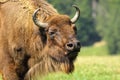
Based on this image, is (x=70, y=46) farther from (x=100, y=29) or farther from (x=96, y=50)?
(x=100, y=29)

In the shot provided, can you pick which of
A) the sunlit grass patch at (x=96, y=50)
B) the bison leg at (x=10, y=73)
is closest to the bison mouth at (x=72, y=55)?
the bison leg at (x=10, y=73)

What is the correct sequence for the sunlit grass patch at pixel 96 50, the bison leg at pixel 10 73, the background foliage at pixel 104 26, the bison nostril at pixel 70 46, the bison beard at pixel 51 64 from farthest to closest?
the background foliage at pixel 104 26 < the sunlit grass patch at pixel 96 50 < the bison leg at pixel 10 73 < the bison beard at pixel 51 64 < the bison nostril at pixel 70 46

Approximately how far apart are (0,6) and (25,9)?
69cm

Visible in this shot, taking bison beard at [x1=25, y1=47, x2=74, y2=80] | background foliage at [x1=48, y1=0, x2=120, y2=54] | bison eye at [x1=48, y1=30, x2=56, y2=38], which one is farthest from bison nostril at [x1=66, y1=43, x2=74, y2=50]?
background foliage at [x1=48, y1=0, x2=120, y2=54]

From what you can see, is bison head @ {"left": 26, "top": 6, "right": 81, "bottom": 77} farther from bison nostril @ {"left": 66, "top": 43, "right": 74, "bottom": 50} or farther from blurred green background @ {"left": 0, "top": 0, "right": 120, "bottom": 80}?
blurred green background @ {"left": 0, "top": 0, "right": 120, "bottom": 80}

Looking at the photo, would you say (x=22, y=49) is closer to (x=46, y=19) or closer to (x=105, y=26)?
(x=46, y=19)

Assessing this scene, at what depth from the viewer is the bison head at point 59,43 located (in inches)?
394

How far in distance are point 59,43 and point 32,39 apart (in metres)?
0.88

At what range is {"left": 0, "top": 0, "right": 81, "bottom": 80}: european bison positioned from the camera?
10.4 metres

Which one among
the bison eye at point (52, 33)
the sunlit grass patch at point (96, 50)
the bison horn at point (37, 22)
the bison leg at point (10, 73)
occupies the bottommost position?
the sunlit grass patch at point (96, 50)

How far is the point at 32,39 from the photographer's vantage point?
10914mm

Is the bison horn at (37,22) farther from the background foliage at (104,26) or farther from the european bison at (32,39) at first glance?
the background foliage at (104,26)

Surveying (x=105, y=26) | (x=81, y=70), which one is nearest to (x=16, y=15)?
(x=81, y=70)

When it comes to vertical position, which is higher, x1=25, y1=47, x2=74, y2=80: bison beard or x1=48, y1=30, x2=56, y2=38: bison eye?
x1=48, y1=30, x2=56, y2=38: bison eye
